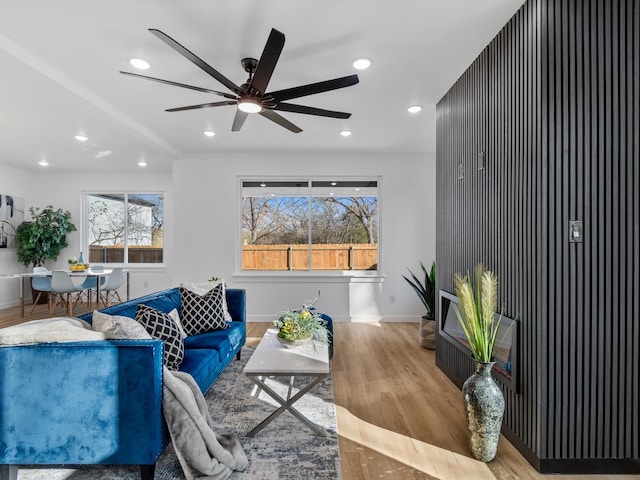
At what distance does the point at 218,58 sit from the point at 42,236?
234 inches

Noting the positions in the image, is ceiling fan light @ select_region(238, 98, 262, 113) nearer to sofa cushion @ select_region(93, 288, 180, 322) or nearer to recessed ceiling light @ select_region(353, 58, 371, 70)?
recessed ceiling light @ select_region(353, 58, 371, 70)

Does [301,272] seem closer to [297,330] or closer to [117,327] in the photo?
[297,330]

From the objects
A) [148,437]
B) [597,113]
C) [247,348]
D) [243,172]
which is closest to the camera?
[148,437]

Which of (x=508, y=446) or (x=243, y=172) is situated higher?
(x=243, y=172)

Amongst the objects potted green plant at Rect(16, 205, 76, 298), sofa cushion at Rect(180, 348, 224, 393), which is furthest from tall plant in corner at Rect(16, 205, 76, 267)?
sofa cushion at Rect(180, 348, 224, 393)

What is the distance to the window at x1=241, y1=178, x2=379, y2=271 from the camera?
220 inches

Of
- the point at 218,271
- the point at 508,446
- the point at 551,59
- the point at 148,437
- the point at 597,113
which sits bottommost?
the point at 508,446

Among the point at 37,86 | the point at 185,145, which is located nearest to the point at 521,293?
the point at 37,86

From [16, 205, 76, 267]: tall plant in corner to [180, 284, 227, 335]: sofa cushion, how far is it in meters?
4.96

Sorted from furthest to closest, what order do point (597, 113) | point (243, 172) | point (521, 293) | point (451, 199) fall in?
1. point (243, 172)
2. point (451, 199)
3. point (521, 293)
4. point (597, 113)

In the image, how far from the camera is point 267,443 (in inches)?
85.0

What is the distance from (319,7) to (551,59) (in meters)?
1.35

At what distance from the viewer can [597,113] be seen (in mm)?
1866

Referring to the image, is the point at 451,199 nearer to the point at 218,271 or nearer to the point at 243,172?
the point at 243,172
